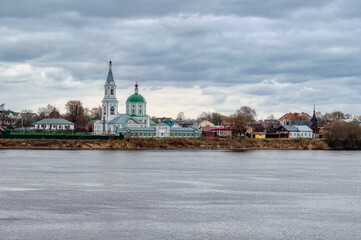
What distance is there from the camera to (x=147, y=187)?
124 feet

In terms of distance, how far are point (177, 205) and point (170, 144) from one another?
7643 centimetres

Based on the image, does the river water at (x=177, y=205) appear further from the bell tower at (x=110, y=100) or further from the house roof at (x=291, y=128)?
the bell tower at (x=110, y=100)

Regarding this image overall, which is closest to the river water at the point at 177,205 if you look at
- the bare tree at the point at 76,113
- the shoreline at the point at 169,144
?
the shoreline at the point at 169,144

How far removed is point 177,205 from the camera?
98.7ft

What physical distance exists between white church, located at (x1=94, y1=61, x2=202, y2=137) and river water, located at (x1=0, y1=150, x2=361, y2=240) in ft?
236

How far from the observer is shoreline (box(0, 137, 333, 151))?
9762cm

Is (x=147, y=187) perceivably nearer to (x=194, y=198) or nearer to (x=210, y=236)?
(x=194, y=198)

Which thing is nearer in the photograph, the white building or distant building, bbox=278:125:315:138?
distant building, bbox=278:125:315:138

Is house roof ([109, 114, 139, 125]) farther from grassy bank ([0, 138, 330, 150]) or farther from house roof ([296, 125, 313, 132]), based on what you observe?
house roof ([296, 125, 313, 132])

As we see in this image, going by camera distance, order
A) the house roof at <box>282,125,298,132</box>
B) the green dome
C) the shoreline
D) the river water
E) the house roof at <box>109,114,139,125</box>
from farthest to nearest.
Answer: the green dome < the house roof at <box>282,125,298,132</box> < the house roof at <box>109,114,139,125</box> < the shoreline < the river water

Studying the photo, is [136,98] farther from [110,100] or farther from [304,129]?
[304,129]

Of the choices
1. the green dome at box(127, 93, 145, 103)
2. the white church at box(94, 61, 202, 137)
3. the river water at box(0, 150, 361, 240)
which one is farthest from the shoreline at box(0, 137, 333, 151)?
the river water at box(0, 150, 361, 240)

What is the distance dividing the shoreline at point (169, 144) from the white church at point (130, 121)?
1139 centimetres

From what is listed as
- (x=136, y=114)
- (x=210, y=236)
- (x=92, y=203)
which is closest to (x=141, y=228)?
(x=210, y=236)
